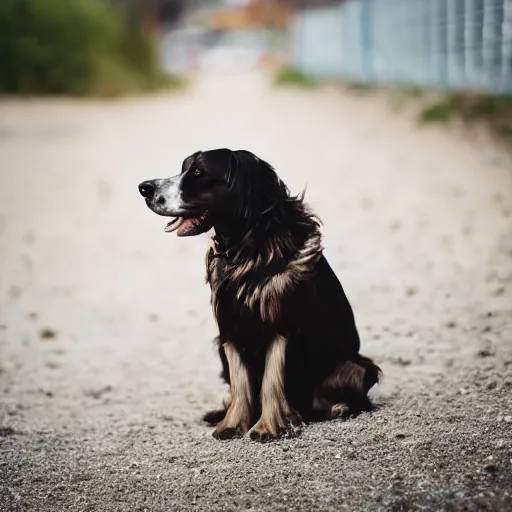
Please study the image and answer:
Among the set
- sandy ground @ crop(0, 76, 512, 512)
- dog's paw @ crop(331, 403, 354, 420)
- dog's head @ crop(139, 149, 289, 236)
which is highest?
dog's head @ crop(139, 149, 289, 236)

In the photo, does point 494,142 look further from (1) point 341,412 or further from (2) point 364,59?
(2) point 364,59

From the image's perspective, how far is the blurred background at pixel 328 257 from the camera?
9.89ft

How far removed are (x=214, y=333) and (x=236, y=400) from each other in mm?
2132

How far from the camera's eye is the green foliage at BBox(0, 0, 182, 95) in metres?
19.2

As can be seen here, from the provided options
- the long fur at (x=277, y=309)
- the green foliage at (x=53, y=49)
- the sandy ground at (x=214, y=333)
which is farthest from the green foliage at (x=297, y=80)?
the long fur at (x=277, y=309)

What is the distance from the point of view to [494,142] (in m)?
9.00

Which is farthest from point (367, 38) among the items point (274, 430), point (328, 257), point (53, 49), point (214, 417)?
point (274, 430)

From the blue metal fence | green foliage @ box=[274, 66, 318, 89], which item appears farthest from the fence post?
green foliage @ box=[274, 66, 318, 89]

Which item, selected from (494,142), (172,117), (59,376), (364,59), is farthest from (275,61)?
(59,376)

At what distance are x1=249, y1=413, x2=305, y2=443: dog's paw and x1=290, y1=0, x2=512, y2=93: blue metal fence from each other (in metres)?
7.38

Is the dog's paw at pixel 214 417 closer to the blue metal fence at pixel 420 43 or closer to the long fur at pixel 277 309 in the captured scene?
the long fur at pixel 277 309

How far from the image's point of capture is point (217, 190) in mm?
2916

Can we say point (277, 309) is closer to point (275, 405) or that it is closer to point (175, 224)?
point (275, 405)

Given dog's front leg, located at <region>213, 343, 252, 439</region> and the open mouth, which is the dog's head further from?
dog's front leg, located at <region>213, 343, 252, 439</region>
